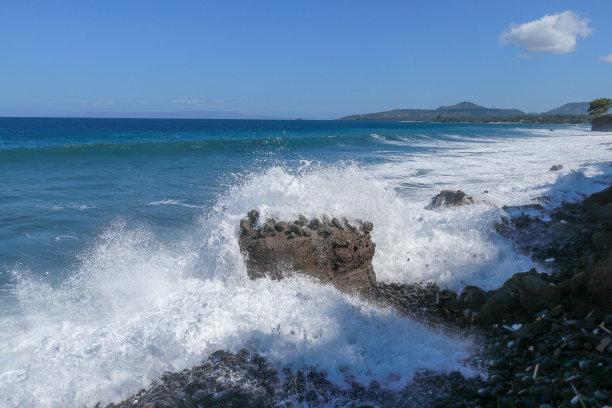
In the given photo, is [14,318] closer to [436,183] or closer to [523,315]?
[523,315]

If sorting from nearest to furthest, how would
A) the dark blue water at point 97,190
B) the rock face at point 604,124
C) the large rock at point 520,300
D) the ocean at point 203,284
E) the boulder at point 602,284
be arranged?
the boulder at point 602,284 < the ocean at point 203,284 < the large rock at point 520,300 < the dark blue water at point 97,190 < the rock face at point 604,124

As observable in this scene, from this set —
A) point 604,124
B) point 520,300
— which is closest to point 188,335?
point 520,300

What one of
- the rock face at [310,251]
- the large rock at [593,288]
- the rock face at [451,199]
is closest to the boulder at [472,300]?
the large rock at [593,288]

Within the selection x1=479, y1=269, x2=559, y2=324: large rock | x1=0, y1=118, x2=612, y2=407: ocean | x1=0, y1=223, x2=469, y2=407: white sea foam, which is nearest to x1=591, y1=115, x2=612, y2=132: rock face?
x1=0, y1=118, x2=612, y2=407: ocean

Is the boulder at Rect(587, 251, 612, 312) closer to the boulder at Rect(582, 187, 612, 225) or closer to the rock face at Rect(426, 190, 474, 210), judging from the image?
the boulder at Rect(582, 187, 612, 225)

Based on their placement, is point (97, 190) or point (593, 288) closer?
point (593, 288)

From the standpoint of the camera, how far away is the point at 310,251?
6.14m

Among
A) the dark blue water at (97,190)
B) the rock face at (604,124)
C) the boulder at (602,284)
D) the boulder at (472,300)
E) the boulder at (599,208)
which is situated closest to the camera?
the boulder at (602,284)

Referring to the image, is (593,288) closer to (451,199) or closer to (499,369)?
(499,369)

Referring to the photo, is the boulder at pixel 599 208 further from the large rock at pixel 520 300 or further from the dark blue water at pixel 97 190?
the dark blue water at pixel 97 190

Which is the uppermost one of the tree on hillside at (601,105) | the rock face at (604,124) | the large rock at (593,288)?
the tree on hillside at (601,105)

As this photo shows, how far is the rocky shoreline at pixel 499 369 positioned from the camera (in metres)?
3.46

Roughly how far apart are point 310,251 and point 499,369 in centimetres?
291

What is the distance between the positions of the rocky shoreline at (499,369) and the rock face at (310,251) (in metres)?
1.03
